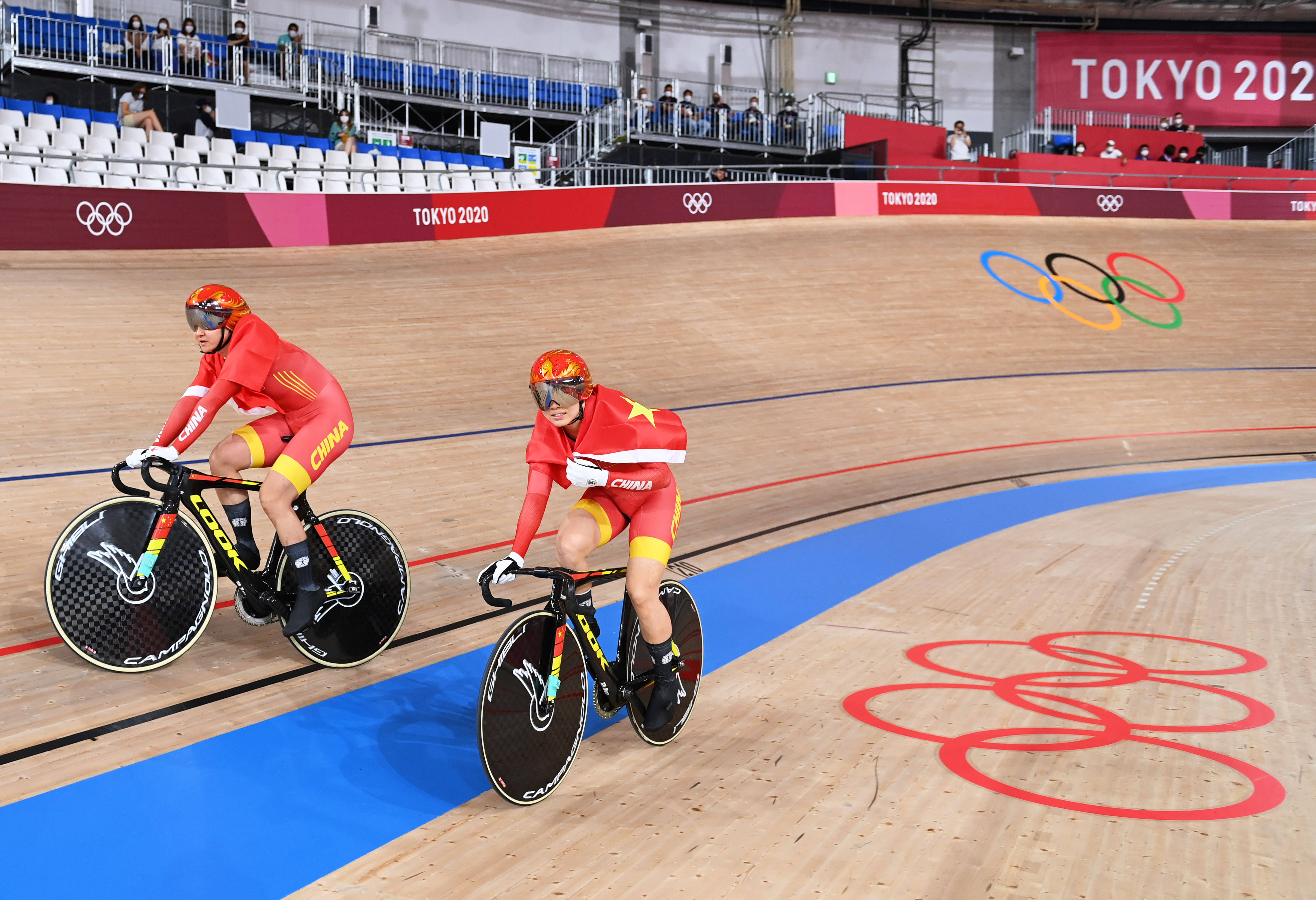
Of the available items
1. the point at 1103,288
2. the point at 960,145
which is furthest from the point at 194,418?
the point at 960,145

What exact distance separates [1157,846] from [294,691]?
249 cm

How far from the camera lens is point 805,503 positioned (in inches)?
265

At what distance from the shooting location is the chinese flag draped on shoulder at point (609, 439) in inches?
102

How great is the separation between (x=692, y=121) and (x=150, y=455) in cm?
1627

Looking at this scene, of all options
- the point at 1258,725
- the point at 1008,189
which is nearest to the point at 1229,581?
the point at 1258,725

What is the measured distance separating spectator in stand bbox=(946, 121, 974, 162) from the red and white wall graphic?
7424mm

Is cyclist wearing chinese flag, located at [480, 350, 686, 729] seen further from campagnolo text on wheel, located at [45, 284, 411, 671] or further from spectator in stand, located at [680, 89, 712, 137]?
spectator in stand, located at [680, 89, 712, 137]

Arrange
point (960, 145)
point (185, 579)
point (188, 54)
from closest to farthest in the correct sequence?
point (185, 579), point (188, 54), point (960, 145)

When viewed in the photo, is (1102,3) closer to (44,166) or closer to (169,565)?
(44,166)

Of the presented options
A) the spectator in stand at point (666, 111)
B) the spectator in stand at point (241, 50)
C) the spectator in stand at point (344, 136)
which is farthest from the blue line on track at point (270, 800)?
the spectator in stand at point (666, 111)

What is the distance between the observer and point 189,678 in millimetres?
3273

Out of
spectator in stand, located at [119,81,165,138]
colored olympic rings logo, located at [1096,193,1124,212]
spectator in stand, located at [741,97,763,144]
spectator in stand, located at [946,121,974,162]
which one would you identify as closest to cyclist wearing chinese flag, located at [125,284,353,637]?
spectator in stand, located at [119,81,165,138]

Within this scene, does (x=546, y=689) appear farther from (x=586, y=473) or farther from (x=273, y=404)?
(x=273, y=404)

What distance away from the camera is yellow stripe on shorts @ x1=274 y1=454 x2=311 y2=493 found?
3209 mm
